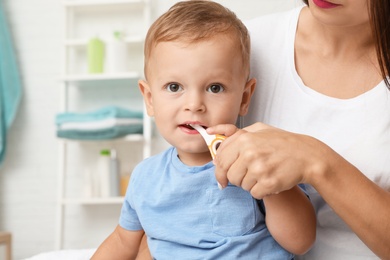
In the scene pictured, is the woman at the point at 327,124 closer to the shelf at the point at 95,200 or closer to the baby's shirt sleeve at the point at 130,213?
the baby's shirt sleeve at the point at 130,213

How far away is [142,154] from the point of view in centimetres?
356

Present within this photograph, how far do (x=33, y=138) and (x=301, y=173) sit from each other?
10.0 ft

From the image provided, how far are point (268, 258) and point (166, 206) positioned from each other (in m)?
0.22

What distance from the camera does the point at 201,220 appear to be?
1086mm

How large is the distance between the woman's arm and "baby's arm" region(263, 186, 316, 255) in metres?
0.08

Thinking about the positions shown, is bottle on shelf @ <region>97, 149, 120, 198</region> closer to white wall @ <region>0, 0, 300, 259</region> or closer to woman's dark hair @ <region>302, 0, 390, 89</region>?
white wall @ <region>0, 0, 300, 259</region>

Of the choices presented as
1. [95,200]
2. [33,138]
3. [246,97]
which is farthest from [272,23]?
[33,138]

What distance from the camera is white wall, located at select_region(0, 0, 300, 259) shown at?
3.70 m

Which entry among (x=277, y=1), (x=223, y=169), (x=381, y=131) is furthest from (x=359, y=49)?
(x=277, y=1)

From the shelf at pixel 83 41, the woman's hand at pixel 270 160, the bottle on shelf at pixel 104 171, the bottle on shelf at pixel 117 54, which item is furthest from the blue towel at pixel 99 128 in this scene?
the woman's hand at pixel 270 160

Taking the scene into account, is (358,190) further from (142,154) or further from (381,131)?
(142,154)

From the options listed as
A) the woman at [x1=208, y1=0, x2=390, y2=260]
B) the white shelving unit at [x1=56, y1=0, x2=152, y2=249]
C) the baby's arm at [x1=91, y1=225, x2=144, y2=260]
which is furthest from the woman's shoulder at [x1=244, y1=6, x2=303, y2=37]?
the white shelving unit at [x1=56, y1=0, x2=152, y2=249]

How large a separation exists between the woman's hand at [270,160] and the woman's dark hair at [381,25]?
0.82 feet

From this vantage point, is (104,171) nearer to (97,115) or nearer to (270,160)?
(97,115)
